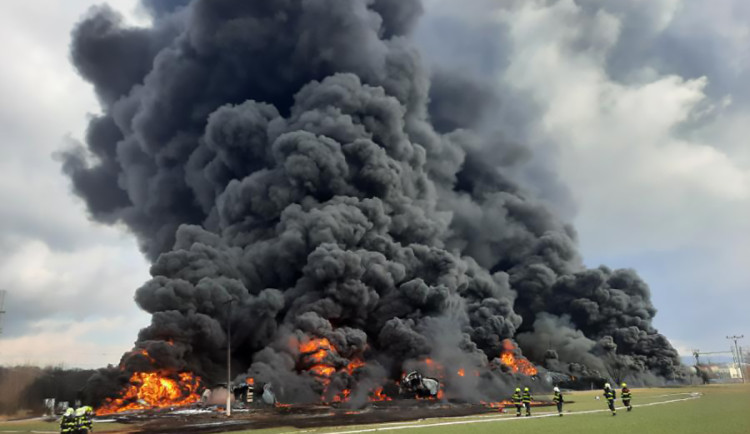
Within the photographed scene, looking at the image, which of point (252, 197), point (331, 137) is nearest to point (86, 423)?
point (252, 197)

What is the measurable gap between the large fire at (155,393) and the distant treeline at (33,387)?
189 inches

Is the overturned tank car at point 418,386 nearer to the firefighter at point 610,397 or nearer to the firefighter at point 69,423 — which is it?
the firefighter at point 610,397

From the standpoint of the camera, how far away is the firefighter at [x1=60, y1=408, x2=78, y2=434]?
26.4 m

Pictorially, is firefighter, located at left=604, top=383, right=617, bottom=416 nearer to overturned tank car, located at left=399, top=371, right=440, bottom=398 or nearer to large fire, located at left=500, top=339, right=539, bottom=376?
overturned tank car, located at left=399, top=371, right=440, bottom=398

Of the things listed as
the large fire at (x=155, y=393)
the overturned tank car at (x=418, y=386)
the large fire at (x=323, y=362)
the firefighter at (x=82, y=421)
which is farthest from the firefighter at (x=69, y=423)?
the overturned tank car at (x=418, y=386)

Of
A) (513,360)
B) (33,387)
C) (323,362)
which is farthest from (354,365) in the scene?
(33,387)

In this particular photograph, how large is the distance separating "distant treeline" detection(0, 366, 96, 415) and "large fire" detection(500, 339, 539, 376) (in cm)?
5981

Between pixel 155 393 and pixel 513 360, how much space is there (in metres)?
53.7

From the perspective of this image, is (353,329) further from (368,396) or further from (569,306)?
(569,306)

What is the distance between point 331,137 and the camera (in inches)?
3455

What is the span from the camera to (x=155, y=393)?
63.9 metres

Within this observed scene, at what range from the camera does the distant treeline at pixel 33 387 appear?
209 feet

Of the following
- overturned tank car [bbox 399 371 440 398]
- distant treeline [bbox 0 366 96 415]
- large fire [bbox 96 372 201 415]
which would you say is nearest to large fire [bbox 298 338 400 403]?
overturned tank car [bbox 399 371 440 398]

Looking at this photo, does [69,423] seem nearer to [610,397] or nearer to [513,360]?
→ [610,397]
